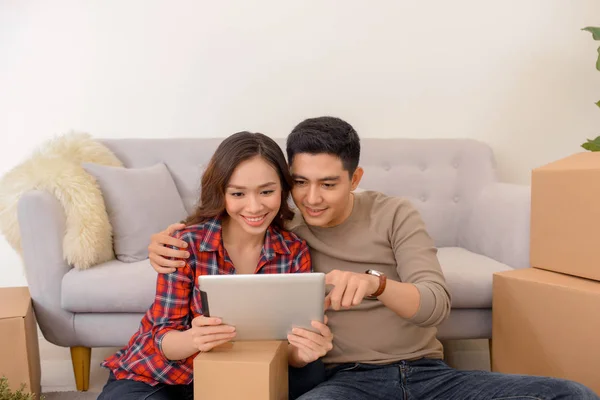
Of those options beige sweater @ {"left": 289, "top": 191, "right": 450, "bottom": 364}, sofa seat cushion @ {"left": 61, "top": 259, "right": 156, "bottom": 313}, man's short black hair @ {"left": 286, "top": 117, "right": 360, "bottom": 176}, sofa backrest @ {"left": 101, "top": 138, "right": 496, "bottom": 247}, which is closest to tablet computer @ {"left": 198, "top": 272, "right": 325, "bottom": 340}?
beige sweater @ {"left": 289, "top": 191, "right": 450, "bottom": 364}

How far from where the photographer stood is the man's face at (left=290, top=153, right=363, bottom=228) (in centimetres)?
131

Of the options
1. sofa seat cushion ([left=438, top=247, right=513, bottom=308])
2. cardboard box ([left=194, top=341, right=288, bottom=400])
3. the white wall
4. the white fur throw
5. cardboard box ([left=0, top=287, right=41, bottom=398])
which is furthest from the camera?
the white wall

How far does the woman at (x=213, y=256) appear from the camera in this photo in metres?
1.24

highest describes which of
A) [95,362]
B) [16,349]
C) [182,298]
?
[182,298]

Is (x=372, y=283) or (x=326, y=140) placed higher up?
(x=326, y=140)

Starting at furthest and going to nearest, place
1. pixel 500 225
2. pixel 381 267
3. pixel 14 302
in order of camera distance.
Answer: pixel 500 225 < pixel 14 302 < pixel 381 267

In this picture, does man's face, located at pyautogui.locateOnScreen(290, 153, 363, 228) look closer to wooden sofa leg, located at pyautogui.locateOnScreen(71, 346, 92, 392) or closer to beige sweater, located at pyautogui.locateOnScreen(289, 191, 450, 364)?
beige sweater, located at pyautogui.locateOnScreen(289, 191, 450, 364)

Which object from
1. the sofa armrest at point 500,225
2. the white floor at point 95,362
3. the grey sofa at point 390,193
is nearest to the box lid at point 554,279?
the grey sofa at point 390,193

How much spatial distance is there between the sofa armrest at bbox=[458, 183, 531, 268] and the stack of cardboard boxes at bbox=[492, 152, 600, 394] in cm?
21

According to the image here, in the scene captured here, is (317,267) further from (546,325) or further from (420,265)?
(546,325)

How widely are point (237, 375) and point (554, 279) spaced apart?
3.33ft

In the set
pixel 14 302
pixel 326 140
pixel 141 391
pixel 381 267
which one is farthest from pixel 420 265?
pixel 14 302

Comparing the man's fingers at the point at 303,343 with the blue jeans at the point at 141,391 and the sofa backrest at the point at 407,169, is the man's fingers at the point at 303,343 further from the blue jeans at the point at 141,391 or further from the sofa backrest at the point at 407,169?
the sofa backrest at the point at 407,169

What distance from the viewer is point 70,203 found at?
192 centimetres
